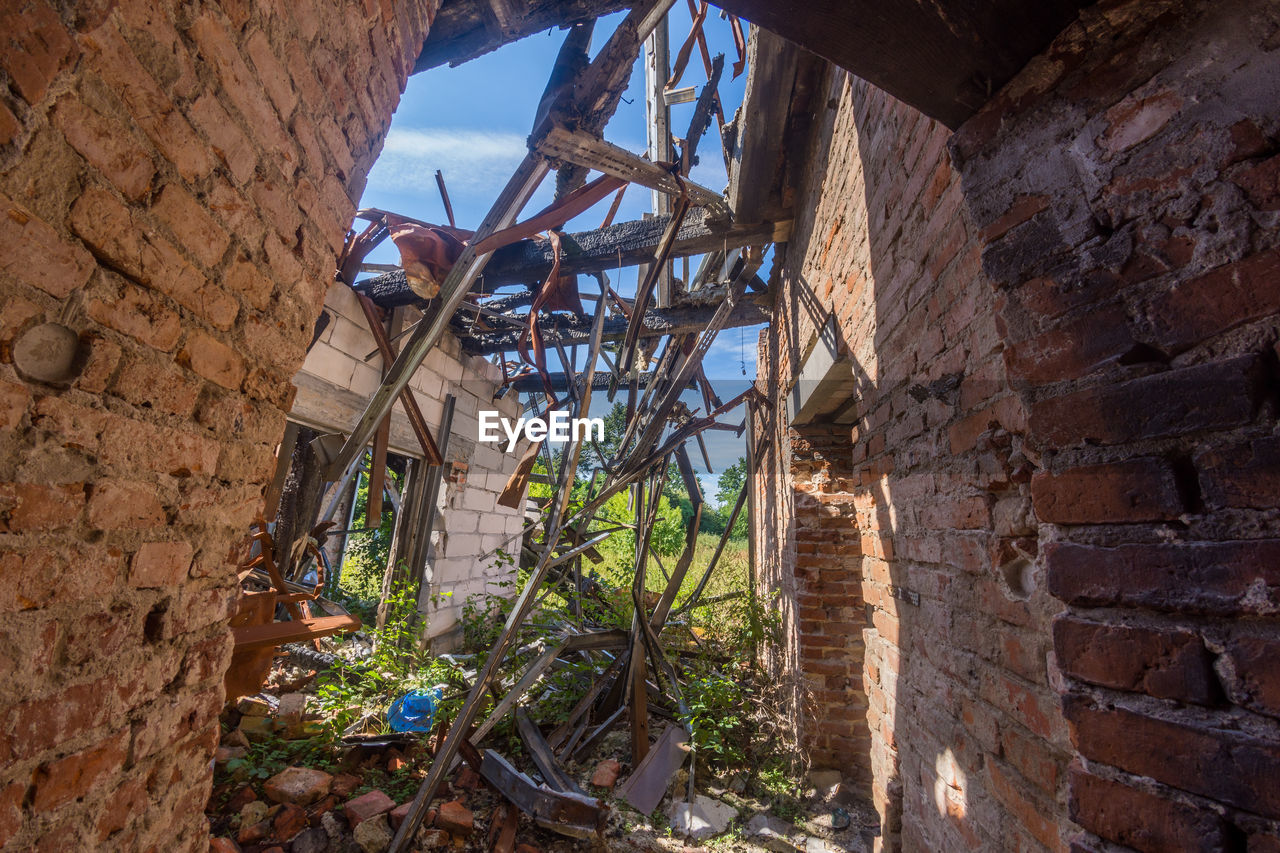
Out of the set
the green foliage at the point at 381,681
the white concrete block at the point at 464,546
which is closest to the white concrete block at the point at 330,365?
the green foliage at the point at 381,681

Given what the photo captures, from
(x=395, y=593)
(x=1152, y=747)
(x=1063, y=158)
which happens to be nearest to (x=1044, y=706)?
(x=1152, y=747)

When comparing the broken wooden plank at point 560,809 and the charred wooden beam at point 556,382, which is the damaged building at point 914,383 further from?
the charred wooden beam at point 556,382

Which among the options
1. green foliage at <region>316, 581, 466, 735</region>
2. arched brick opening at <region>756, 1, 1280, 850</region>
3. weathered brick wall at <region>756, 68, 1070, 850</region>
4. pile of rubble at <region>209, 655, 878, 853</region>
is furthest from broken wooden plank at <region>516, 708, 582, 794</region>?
arched brick opening at <region>756, 1, 1280, 850</region>

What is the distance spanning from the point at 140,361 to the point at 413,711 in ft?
10.1

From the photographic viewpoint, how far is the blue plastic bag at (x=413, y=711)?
316cm

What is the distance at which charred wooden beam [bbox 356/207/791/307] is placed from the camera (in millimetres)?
3406

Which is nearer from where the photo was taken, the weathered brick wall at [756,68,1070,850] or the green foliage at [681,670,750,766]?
the weathered brick wall at [756,68,1070,850]

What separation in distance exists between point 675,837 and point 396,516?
3798 mm

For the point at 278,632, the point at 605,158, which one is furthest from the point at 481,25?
the point at 278,632

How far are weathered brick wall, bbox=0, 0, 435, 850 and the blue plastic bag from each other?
7.49 ft

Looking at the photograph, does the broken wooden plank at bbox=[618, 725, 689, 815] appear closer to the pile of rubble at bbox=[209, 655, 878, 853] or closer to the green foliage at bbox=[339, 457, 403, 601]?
the pile of rubble at bbox=[209, 655, 878, 853]

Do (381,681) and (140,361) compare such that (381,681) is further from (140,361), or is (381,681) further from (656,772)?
(140,361)

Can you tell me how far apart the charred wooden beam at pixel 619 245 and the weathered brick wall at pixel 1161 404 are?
2.64 metres

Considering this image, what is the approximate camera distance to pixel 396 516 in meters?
5.03
